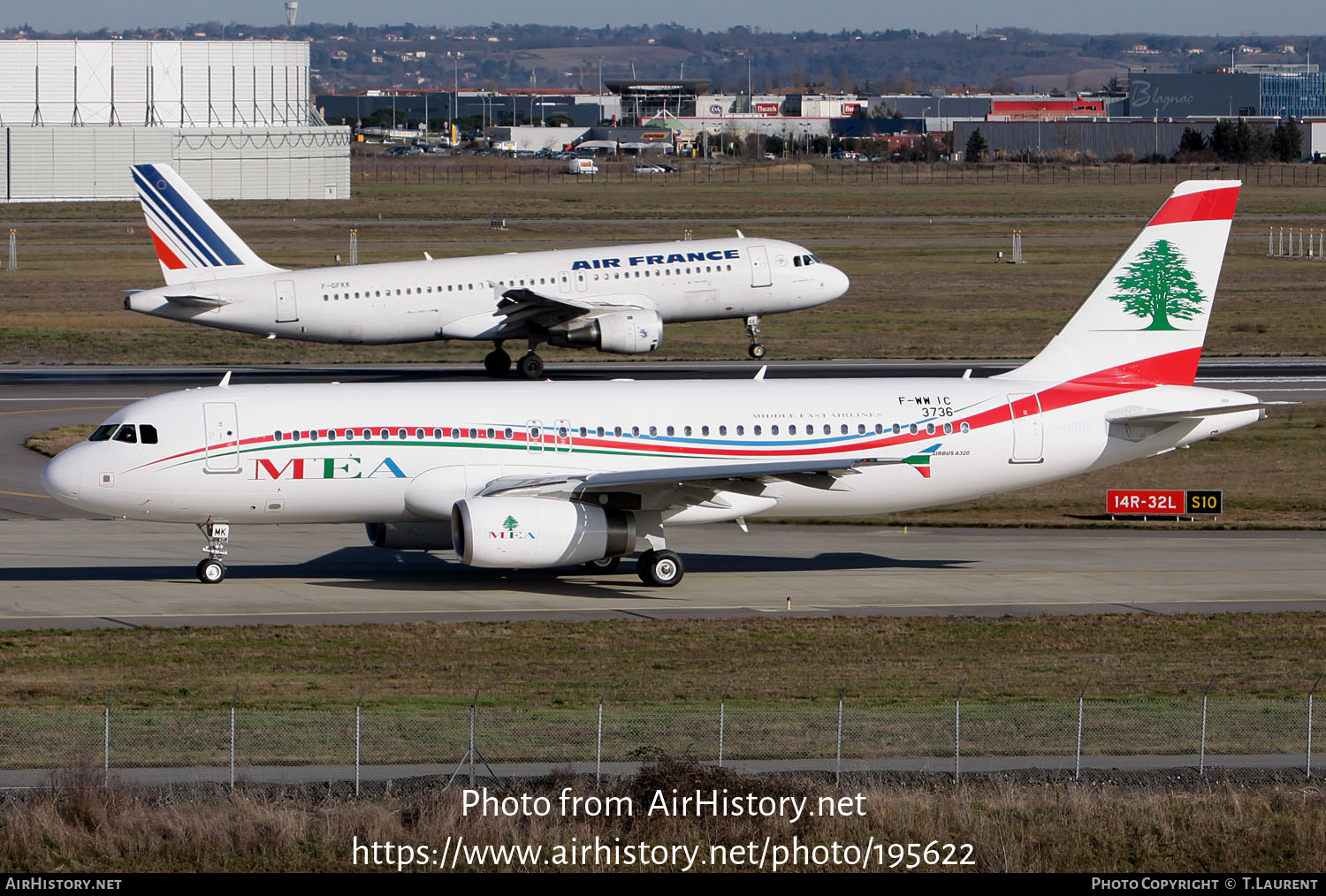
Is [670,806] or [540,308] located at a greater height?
[540,308]

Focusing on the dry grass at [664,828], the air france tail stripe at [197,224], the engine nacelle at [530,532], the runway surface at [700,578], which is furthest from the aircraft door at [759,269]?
the dry grass at [664,828]

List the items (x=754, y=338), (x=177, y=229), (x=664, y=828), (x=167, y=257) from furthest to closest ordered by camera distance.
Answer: (x=754, y=338) < (x=167, y=257) < (x=177, y=229) < (x=664, y=828)

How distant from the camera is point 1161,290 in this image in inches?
1519

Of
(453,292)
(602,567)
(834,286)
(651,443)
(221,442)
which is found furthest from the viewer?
(834,286)

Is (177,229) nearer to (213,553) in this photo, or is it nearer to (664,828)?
(213,553)

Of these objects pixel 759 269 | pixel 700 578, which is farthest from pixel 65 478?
pixel 759 269

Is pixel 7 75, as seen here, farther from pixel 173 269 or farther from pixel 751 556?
pixel 751 556

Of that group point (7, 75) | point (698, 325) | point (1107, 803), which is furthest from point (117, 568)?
point (7, 75)

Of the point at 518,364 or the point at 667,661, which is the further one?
the point at 518,364

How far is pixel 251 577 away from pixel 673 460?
31.8 ft

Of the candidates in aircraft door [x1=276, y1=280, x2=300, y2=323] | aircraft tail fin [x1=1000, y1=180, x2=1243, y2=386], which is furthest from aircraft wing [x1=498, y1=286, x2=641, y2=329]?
aircraft tail fin [x1=1000, y1=180, x2=1243, y2=386]

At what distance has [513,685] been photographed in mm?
26672

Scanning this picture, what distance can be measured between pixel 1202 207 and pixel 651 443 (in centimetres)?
1399

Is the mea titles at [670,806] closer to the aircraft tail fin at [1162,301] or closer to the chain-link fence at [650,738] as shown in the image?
the chain-link fence at [650,738]
